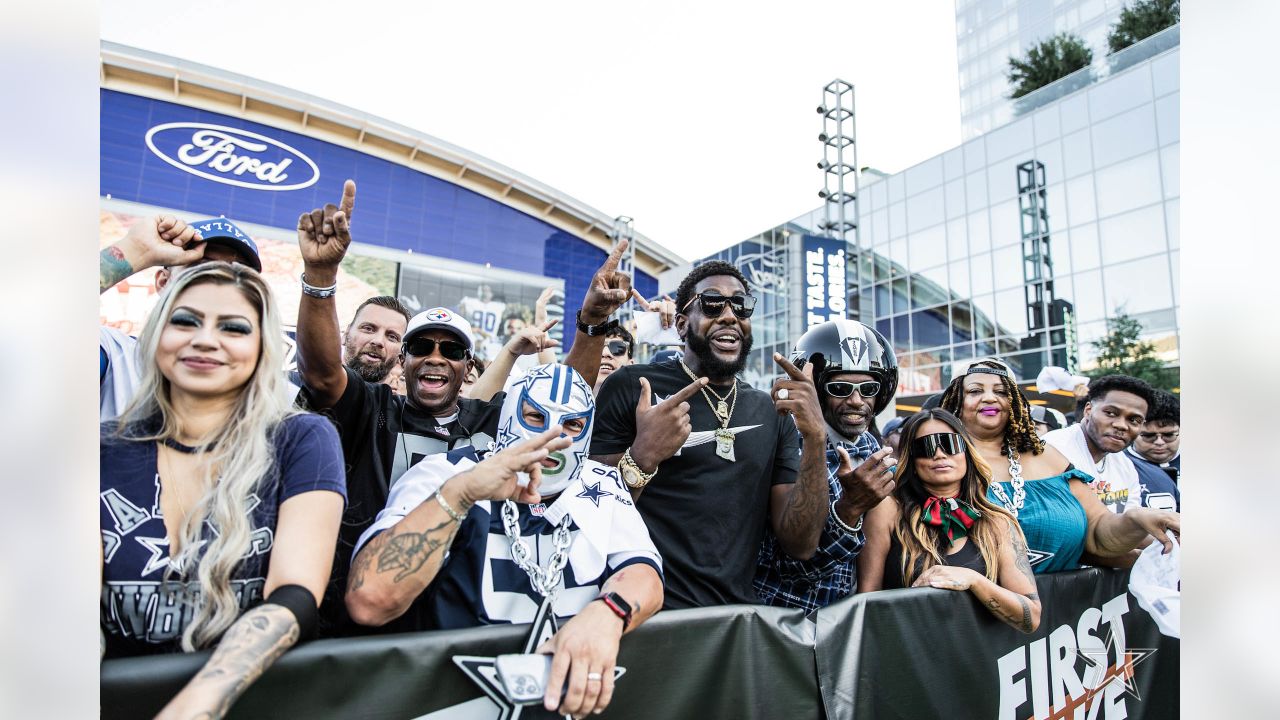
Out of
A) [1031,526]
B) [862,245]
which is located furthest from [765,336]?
[1031,526]

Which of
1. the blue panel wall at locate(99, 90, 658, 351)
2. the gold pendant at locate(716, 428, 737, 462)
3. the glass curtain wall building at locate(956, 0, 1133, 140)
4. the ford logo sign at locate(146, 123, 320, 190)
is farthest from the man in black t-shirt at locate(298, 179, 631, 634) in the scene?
the glass curtain wall building at locate(956, 0, 1133, 140)

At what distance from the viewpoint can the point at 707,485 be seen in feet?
9.43

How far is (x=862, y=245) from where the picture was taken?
27906 millimetres

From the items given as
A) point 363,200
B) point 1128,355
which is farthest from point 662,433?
point 363,200

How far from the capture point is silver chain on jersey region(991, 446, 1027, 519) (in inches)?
131

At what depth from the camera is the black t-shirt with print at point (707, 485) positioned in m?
2.74

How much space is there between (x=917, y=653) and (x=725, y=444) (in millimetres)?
1032

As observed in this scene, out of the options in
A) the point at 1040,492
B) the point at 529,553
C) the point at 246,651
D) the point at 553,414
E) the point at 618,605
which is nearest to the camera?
the point at 246,651

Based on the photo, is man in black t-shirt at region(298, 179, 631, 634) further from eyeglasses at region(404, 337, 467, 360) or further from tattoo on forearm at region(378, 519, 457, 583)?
tattoo on forearm at region(378, 519, 457, 583)

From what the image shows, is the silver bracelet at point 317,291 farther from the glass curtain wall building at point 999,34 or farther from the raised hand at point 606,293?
the glass curtain wall building at point 999,34

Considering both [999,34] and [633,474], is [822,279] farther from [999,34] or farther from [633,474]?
[999,34]

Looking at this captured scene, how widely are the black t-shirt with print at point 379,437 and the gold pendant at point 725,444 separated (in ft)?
3.34

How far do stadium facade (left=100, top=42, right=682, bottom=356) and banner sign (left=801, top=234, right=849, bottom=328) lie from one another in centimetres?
751

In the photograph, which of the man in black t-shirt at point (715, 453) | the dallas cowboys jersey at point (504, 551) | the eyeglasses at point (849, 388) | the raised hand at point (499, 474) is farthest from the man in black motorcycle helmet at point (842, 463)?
the raised hand at point (499, 474)
